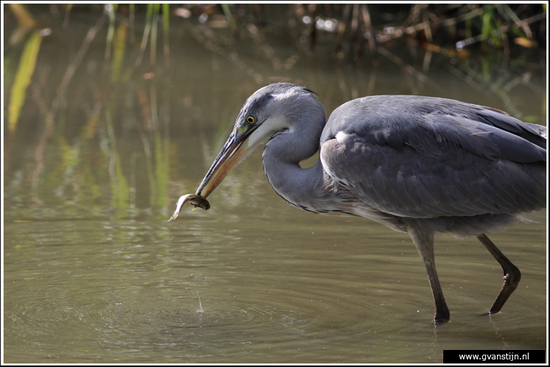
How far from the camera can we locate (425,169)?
495 centimetres

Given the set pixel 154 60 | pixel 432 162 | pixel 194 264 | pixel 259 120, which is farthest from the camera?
pixel 154 60

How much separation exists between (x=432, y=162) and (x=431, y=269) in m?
0.66

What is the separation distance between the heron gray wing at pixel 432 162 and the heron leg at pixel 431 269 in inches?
7.7

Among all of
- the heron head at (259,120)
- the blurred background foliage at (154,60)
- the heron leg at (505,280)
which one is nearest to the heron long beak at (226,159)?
the heron head at (259,120)

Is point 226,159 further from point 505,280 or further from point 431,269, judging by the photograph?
point 505,280

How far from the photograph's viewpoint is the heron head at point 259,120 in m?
5.29

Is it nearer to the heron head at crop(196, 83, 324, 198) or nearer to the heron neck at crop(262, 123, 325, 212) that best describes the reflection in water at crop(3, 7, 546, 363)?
the heron neck at crop(262, 123, 325, 212)

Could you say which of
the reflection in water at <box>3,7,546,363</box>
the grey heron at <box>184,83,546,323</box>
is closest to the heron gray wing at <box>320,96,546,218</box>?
the grey heron at <box>184,83,546,323</box>

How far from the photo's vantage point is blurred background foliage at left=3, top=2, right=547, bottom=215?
27.1 feet

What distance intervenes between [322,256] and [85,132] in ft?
14.5

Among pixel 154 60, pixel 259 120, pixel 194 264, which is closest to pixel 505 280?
pixel 259 120

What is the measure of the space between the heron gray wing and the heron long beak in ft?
2.06

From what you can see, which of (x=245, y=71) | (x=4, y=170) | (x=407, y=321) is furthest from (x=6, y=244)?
(x=245, y=71)

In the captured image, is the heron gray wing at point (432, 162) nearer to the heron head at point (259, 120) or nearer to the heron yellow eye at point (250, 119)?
the heron head at point (259, 120)
